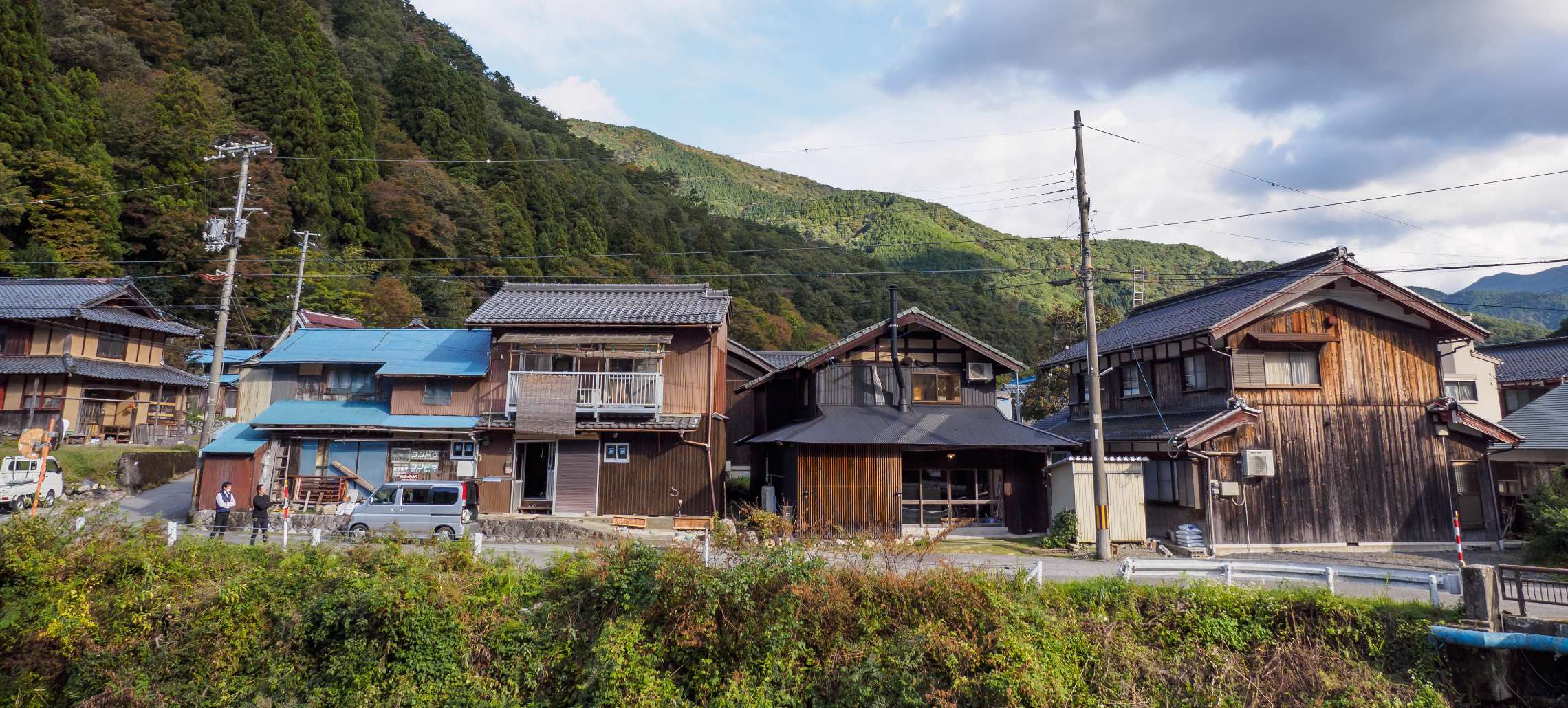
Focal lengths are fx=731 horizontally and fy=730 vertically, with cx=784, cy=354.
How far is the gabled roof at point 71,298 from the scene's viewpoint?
1036 inches

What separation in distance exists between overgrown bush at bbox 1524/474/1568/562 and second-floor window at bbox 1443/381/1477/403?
1223cm

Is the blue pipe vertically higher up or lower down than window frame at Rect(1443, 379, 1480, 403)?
lower down

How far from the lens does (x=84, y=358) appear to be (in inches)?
1109

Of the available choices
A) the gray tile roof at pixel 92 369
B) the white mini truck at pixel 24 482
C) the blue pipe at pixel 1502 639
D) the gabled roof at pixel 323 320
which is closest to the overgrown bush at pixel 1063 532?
the blue pipe at pixel 1502 639

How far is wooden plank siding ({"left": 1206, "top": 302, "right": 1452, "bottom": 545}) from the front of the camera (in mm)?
18422

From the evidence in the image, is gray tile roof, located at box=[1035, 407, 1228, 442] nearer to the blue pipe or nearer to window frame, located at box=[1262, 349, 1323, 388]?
window frame, located at box=[1262, 349, 1323, 388]

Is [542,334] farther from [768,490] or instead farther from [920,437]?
[920,437]

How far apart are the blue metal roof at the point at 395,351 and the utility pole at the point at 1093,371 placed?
55.4 ft

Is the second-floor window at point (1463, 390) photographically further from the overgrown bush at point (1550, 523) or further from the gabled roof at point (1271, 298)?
the overgrown bush at point (1550, 523)

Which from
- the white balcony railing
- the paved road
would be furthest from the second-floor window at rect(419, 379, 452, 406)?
the paved road

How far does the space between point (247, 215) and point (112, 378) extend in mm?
10184

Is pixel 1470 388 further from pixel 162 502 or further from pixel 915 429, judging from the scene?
pixel 162 502

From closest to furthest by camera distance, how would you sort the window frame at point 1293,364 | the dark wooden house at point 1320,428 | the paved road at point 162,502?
the dark wooden house at point 1320,428 → the window frame at point 1293,364 → the paved road at point 162,502

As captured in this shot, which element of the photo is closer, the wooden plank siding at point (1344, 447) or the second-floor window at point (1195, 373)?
the wooden plank siding at point (1344, 447)
